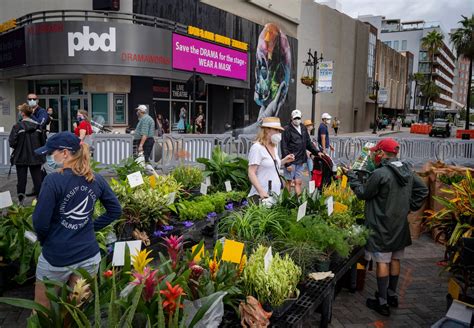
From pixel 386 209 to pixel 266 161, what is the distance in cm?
153

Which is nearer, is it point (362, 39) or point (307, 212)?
point (307, 212)

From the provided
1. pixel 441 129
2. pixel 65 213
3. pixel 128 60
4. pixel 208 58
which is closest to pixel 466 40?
pixel 441 129

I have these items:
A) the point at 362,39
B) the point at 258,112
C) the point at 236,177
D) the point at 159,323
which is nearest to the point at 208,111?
the point at 258,112

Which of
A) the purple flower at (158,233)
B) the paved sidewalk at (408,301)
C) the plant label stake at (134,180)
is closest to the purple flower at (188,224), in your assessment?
the purple flower at (158,233)

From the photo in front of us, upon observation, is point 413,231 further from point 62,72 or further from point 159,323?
point 62,72

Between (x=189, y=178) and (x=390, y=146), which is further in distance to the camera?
(x=189, y=178)

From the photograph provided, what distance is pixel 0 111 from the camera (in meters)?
21.3

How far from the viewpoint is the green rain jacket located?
14.0 ft

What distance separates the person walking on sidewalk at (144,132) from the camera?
10758mm

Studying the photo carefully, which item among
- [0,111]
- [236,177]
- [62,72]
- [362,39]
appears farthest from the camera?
[362,39]

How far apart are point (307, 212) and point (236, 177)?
8.25 feet

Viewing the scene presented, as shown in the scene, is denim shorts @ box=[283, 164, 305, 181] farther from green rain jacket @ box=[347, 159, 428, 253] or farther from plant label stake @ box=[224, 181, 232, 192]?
green rain jacket @ box=[347, 159, 428, 253]

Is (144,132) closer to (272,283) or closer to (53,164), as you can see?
(53,164)

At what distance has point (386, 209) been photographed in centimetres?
429
